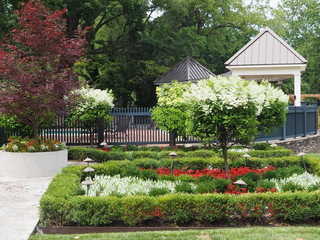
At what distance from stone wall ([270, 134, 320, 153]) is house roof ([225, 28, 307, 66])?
3.39 m

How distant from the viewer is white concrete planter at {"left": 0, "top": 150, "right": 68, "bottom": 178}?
10.2 meters

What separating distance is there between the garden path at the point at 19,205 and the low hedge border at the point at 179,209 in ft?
1.19

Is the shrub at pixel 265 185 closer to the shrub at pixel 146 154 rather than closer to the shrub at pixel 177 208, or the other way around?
the shrub at pixel 177 208

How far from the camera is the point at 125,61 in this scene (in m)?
28.5

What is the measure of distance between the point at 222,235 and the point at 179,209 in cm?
84

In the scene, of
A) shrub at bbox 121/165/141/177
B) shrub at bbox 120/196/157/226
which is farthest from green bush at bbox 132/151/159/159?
shrub at bbox 120/196/157/226

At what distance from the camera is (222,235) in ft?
16.6

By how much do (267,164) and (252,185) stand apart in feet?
9.76

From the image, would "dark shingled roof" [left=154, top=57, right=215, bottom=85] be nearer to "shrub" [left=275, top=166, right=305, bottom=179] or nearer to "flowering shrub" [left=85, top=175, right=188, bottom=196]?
"shrub" [left=275, top=166, right=305, bottom=179]

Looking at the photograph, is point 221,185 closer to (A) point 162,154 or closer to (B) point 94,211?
(B) point 94,211

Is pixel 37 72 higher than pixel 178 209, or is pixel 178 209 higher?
pixel 37 72

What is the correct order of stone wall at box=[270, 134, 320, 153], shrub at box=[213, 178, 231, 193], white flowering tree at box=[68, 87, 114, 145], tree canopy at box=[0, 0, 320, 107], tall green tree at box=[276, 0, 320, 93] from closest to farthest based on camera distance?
1. shrub at box=[213, 178, 231, 193]
2. white flowering tree at box=[68, 87, 114, 145]
3. stone wall at box=[270, 134, 320, 153]
4. tree canopy at box=[0, 0, 320, 107]
5. tall green tree at box=[276, 0, 320, 93]

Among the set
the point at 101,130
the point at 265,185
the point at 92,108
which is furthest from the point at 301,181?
the point at 101,130

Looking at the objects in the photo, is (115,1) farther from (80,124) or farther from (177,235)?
(177,235)
